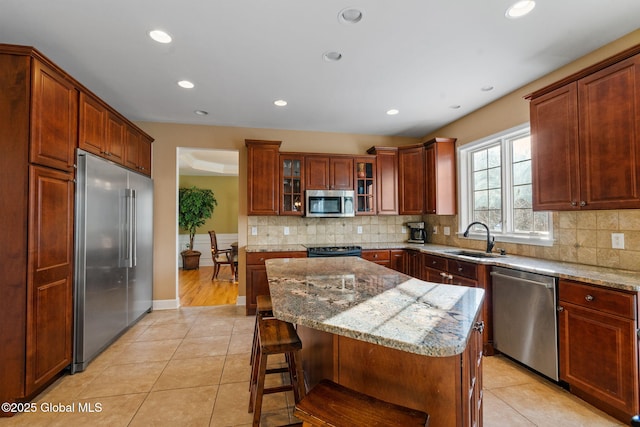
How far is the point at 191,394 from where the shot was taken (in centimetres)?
213

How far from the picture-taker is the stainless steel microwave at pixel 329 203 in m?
4.20

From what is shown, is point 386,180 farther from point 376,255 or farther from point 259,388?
point 259,388

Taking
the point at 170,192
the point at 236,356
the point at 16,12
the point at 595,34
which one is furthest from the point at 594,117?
the point at 170,192

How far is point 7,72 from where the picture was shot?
196 cm

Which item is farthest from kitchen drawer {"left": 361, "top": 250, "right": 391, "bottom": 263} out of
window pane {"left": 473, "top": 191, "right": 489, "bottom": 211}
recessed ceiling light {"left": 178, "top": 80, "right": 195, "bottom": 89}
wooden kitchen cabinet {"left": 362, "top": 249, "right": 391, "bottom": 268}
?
recessed ceiling light {"left": 178, "top": 80, "right": 195, "bottom": 89}

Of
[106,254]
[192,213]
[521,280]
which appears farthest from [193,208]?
[521,280]

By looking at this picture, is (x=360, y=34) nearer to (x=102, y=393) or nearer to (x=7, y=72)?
(x=7, y=72)

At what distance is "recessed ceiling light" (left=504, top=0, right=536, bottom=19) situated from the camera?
1857 mm

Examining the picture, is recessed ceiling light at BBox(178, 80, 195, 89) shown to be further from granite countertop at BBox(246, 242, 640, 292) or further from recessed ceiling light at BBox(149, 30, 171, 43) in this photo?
granite countertop at BBox(246, 242, 640, 292)

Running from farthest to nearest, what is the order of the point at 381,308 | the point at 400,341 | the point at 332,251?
the point at 332,251 < the point at 381,308 < the point at 400,341

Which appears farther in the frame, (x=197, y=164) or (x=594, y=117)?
(x=197, y=164)

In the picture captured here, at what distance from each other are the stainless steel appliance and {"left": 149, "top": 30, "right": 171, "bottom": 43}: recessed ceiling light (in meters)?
2.69

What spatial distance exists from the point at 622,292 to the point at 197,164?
760cm

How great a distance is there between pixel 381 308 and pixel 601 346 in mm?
1702
